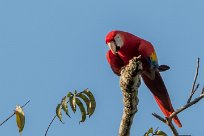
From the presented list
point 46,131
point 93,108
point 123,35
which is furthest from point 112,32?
point 46,131

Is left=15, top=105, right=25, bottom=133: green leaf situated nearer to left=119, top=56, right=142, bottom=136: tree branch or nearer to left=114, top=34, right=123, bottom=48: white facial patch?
left=119, top=56, right=142, bottom=136: tree branch

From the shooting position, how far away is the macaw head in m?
5.93

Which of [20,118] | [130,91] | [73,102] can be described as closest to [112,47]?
[130,91]

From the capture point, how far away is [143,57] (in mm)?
5574

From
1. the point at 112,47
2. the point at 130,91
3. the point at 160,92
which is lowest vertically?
the point at 130,91

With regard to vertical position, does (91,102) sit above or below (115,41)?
below

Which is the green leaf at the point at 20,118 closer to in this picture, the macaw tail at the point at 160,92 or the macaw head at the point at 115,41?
the macaw head at the point at 115,41

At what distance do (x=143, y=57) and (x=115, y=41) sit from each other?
530 millimetres

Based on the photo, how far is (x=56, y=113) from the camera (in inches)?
143

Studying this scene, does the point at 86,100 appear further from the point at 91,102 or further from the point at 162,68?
the point at 162,68

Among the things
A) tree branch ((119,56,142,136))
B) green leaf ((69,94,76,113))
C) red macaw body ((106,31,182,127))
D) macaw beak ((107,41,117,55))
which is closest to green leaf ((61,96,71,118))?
green leaf ((69,94,76,113))

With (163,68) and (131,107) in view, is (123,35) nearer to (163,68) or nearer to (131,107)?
(163,68)

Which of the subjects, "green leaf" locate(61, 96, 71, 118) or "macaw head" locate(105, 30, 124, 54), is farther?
"macaw head" locate(105, 30, 124, 54)

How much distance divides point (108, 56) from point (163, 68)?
79 cm
